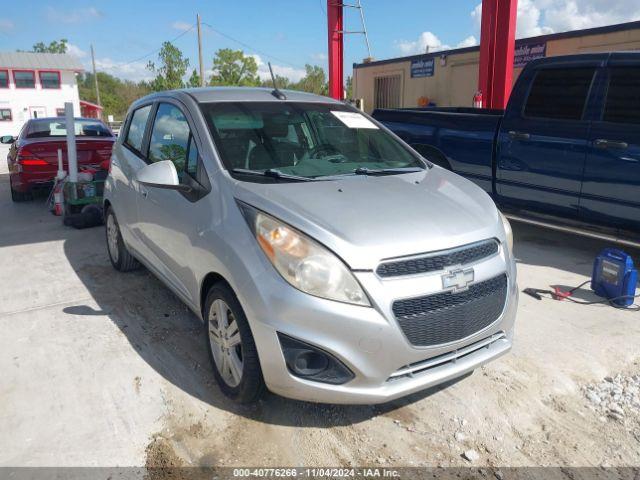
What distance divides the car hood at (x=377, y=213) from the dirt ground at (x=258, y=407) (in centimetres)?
97

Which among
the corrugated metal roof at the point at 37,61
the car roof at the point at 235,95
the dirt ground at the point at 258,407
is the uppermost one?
the corrugated metal roof at the point at 37,61

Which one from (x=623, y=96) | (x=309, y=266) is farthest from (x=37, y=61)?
(x=309, y=266)

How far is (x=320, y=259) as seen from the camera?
2.47 metres

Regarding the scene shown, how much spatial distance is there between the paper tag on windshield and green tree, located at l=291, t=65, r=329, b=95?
49.5 meters

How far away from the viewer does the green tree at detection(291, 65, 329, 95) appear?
53.7 meters

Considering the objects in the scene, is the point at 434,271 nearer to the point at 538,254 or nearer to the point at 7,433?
the point at 7,433

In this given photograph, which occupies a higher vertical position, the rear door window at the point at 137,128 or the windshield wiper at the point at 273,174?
the rear door window at the point at 137,128

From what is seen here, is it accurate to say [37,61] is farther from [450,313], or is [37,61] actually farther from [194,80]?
[450,313]

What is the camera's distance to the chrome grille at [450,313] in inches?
97.3

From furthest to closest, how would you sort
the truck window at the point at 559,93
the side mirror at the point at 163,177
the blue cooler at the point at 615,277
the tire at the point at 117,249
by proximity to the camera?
the truck window at the point at 559,93 → the tire at the point at 117,249 → the blue cooler at the point at 615,277 → the side mirror at the point at 163,177

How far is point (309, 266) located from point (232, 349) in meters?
0.77

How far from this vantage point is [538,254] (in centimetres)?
577

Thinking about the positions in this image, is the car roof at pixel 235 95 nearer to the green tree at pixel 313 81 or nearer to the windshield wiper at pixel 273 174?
the windshield wiper at pixel 273 174

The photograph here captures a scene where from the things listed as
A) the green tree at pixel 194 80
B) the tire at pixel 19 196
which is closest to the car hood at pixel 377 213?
the tire at pixel 19 196
